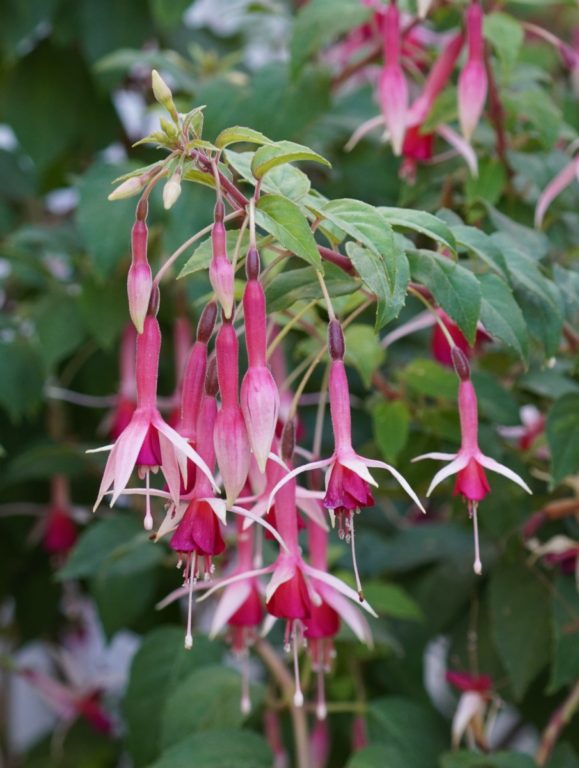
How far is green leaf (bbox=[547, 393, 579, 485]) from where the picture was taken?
72 cm

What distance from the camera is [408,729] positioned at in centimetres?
90

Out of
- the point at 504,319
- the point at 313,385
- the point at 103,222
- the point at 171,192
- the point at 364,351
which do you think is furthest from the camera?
the point at 313,385

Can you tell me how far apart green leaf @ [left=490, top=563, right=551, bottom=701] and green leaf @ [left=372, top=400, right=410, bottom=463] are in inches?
8.1

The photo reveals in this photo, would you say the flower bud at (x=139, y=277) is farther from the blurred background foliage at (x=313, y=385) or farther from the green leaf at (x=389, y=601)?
the green leaf at (x=389, y=601)

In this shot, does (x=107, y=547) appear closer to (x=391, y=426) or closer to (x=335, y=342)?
(x=391, y=426)

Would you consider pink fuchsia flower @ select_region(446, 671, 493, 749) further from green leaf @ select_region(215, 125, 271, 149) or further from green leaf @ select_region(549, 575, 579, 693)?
green leaf @ select_region(215, 125, 271, 149)

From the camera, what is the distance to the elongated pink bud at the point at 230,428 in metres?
0.49

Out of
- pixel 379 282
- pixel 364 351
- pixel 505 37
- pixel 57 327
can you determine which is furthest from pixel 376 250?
pixel 57 327

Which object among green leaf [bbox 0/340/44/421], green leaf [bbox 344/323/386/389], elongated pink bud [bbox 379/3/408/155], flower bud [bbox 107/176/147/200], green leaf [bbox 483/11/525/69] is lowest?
green leaf [bbox 0/340/44/421]

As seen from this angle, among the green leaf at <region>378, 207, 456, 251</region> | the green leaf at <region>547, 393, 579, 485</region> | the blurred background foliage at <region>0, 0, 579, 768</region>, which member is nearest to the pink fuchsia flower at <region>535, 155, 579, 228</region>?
the blurred background foliage at <region>0, 0, 579, 768</region>

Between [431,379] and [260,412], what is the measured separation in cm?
33

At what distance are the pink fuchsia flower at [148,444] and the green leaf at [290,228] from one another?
0.07 m

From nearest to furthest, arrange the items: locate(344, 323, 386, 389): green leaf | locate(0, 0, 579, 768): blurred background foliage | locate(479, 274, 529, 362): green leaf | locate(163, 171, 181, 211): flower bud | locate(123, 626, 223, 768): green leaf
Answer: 1. locate(163, 171, 181, 211): flower bud
2. locate(479, 274, 529, 362): green leaf
3. locate(344, 323, 386, 389): green leaf
4. locate(0, 0, 579, 768): blurred background foliage
5. locate(123, 626, 223, 768): green leaf

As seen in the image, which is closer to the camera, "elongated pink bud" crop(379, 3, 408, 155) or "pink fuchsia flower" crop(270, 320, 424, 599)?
"pink fuchsia flower" crop(270, 320, 424, 599)
